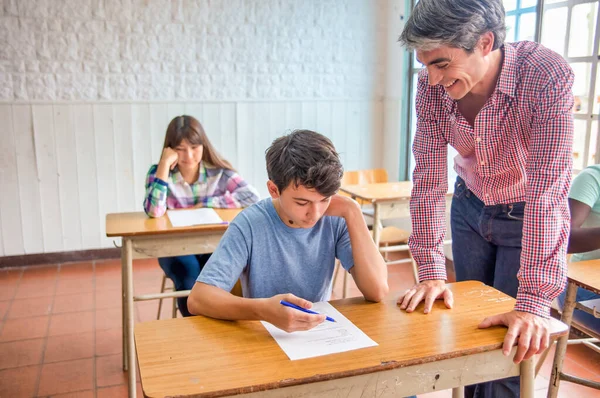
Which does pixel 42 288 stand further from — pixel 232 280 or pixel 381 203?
pixel 232 280

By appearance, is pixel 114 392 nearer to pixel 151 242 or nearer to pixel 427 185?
pixel 151 242

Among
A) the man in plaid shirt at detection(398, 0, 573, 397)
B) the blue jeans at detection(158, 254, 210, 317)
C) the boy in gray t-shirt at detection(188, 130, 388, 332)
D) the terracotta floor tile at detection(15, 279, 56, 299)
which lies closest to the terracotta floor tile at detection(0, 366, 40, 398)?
the blue jeans at detection(158, 254, 210, 317)

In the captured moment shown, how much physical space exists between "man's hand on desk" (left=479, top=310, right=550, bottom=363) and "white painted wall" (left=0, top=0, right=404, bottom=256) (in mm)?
3640

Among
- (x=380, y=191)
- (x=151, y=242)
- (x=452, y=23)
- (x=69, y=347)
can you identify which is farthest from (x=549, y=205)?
(x=69, y=347)

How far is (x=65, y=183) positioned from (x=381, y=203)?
101 inches

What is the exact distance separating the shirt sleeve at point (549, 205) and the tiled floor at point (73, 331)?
133 cm

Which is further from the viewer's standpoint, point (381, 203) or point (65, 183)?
point (65, 183)

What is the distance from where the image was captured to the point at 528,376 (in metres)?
1.24

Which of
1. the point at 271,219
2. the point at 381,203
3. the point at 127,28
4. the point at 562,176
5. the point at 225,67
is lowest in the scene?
the point at 381,203

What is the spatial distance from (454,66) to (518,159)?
0.38 m

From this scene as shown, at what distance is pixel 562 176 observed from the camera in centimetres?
127

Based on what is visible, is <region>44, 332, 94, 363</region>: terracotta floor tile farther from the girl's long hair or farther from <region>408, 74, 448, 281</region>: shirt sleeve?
<region>408, 74, 448, 281</region>: shirt sleeve

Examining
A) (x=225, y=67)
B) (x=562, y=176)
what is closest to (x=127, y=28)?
(x=225, y=67)

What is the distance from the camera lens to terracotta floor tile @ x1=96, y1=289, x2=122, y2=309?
11.5 ft
